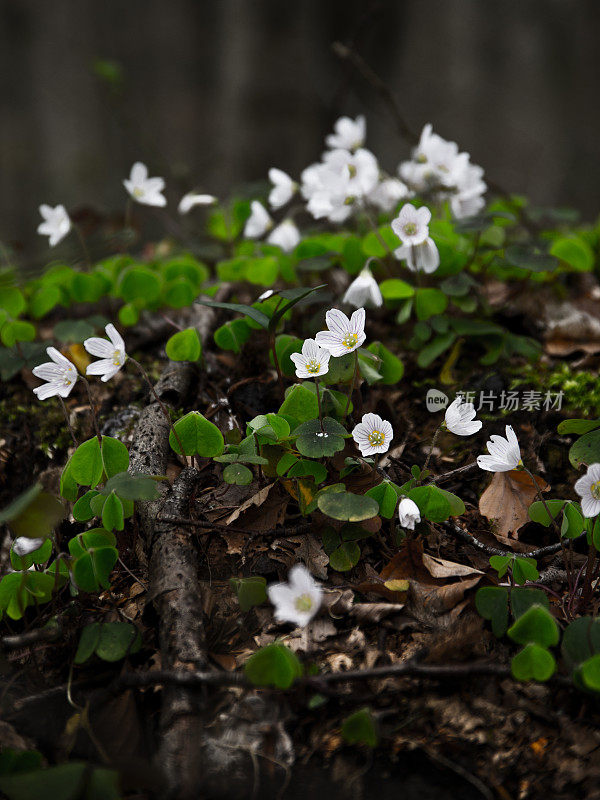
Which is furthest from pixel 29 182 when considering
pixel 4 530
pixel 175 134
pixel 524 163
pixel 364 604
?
pixel 364 604

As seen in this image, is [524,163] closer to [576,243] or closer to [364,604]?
[576,243]

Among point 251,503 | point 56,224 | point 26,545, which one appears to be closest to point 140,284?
point 56,224

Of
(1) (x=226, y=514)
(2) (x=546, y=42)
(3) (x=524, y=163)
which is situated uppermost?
(2) (x=546, y=42)

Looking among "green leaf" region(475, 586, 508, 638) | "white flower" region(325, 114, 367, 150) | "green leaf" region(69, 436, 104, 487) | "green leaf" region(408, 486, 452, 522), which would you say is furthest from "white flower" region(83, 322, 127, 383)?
"white flower" region(325, 114, 367, 150)

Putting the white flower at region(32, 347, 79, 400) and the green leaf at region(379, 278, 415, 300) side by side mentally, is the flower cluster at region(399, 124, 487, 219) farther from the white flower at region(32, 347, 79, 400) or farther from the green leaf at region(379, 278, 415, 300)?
the white flower at region(32, 347, 79, 400)

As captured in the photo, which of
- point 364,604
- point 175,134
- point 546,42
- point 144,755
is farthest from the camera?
point 175,134

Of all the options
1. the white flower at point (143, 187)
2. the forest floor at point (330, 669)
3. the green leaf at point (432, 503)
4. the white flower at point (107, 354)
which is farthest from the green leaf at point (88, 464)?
the white flower at point (143, 187)

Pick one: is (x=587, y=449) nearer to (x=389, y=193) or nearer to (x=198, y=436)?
(x=198, y=436)

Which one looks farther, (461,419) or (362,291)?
(362,291)
